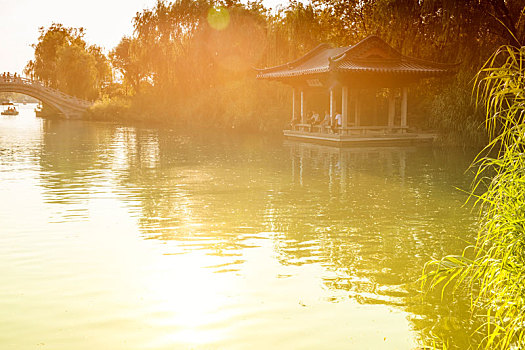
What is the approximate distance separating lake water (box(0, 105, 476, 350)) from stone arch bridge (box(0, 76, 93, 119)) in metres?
39.5

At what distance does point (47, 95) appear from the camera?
166ft

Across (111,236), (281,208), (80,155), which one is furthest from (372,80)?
(111,236)

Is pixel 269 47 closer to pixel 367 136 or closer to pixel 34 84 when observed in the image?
pixel 367 136

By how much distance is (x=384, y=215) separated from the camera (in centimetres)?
884

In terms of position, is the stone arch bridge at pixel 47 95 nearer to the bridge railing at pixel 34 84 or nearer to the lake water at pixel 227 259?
the bridge railing at pixel 34 84

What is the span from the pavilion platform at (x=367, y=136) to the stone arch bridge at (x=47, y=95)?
33341 mm

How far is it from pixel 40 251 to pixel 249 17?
3159 centimetres

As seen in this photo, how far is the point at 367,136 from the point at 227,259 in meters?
17.3

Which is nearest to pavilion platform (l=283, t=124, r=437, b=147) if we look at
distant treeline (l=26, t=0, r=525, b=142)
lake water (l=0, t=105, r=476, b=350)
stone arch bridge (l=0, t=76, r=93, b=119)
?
distant treeline (l=26, t=0, r=525, b=142)

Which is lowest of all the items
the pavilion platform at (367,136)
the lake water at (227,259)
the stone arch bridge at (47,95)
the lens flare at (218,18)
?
the lake water at (227,259)

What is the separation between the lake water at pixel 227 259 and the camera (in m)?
4.28

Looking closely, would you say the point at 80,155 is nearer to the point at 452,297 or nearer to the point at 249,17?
the point at 452,297

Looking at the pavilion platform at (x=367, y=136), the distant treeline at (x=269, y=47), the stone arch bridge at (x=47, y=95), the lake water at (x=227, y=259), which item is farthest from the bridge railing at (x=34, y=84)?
the lake water at (x=227, y=259)

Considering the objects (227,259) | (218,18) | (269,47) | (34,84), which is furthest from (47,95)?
(227,259)
